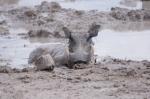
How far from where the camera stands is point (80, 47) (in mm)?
10312

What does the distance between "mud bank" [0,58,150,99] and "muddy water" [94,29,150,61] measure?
2.33 m

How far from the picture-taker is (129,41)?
1445cm

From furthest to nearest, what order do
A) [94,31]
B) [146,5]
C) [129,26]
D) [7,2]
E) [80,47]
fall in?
1. [7,2]
2. [146,5]
3. [129,26]
4. [94,31]
5. [80,47]

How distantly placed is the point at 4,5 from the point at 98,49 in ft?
49.3

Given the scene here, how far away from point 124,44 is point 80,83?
5848 millimetres

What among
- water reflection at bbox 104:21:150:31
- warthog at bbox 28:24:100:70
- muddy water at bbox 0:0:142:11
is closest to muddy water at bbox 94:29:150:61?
water reflection at bbox 104:21:150:31

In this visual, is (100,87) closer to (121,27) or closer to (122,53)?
(122,53)

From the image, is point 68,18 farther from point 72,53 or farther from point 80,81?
point 80,81

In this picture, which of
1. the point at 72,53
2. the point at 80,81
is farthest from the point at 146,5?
the point at 80,81

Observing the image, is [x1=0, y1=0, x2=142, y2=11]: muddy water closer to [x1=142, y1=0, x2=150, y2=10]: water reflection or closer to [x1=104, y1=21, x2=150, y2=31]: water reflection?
[x1=142, y1=0, x2=150, y2=10]: water reflection

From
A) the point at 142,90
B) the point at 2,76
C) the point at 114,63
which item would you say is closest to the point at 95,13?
the point at 114,63

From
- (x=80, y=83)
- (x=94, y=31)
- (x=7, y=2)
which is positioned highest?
(x=94, y=31)

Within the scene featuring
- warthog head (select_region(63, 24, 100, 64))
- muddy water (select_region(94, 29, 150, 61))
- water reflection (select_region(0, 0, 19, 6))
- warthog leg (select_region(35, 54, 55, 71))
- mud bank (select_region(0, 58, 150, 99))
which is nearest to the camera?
mud bank (select_region(0, 58, 150, 99))

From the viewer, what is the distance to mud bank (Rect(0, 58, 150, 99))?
741cm
